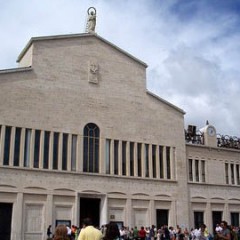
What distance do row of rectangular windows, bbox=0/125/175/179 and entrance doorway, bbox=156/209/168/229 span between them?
268 cm

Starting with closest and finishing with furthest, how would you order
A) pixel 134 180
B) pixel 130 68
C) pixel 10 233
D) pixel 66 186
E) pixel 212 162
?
pixel 10 233
pixel 66 186
pixel 134 180
pixel 130 68
pixel 212 162

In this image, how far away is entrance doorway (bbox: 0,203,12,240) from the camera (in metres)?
29.0

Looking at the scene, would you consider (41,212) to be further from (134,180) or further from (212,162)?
(212,162)

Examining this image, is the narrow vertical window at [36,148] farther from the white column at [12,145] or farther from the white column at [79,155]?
the white column at [79,155]

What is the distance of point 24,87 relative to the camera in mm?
31781

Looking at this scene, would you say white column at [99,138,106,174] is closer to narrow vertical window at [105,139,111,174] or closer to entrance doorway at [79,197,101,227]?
narrow vertical window at [105,139,111,174]

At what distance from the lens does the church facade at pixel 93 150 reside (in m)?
30.6

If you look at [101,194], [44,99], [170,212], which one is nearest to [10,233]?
[101,194]

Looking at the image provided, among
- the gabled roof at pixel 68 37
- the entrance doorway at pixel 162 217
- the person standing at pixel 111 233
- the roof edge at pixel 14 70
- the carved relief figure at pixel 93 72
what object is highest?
the gabled roof at pixel 68 37

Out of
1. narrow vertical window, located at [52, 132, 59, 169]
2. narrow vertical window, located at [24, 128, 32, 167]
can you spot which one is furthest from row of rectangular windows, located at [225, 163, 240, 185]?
narrow vertical window, located at [24, 128, 32, 167]

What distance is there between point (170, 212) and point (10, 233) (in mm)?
12932

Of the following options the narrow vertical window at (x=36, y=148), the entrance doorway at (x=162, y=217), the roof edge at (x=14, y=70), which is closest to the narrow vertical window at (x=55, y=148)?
the narrow vertical window at (x=36, y=148)

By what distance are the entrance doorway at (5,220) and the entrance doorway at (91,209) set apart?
5.46m

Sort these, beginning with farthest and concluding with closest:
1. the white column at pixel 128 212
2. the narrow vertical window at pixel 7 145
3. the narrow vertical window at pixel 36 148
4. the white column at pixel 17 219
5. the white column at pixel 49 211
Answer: the white column at pixel 128 212, the narrow vertical window at pixel 36 148, the white column at pixel 49 211, the narrow vertical window at pixel 7 145, the white column at pixel 17 219
